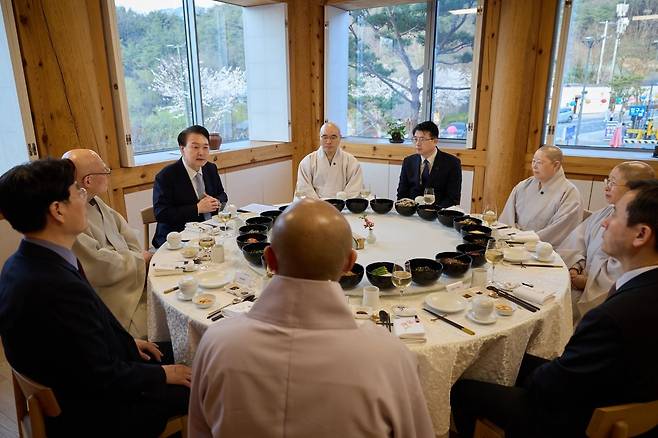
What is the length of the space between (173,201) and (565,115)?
397 cm

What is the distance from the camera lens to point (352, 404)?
0.84 meters

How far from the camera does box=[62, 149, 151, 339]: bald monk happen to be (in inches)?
83.2

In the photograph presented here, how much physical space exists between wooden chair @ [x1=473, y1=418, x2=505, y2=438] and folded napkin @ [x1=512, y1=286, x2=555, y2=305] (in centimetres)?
52

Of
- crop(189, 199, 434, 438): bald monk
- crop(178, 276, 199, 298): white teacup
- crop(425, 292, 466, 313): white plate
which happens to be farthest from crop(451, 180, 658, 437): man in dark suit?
crop(178, 276, 199, 298): white teacup

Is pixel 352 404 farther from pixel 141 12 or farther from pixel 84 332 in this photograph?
pixel 141 12

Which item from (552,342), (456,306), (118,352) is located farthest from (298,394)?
(552,342)

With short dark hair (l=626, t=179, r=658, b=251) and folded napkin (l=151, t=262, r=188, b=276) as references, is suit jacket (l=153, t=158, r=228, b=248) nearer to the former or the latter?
folded napkin (l=151, t=262, r=188, b=276)

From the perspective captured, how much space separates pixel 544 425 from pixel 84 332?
1.48 m

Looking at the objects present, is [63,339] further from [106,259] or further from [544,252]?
[544,252]

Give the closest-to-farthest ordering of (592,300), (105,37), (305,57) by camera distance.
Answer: (592,300) → (105,37) → (305,57)

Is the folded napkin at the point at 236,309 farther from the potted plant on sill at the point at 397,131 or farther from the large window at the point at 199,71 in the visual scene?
the potted plant on sill at the point at 397,131

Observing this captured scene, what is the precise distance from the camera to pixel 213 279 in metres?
2.02

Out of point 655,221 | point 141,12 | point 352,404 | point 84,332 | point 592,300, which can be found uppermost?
point 141,12

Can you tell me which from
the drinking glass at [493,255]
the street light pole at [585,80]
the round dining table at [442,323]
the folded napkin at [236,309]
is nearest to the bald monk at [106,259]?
the round dining table at [442,323]
